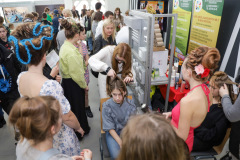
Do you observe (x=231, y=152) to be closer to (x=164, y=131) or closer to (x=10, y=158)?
(x=164, y=131)

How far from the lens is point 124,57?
2.39 metres

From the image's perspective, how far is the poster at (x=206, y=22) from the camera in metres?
2.59

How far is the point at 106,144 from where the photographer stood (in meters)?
2.02

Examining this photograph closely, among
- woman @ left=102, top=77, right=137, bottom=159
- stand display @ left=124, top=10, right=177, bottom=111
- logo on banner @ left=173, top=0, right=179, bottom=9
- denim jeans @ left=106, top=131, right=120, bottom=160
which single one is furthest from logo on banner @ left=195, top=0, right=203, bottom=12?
denim jeans @ left=106, top=131, right=120, bottom=160

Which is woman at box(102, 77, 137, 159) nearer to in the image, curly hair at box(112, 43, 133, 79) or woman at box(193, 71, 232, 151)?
curly hair at box(112, 43, 133, 79)

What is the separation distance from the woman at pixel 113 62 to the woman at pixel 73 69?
0.72 ft

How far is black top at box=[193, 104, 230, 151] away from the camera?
1864mm

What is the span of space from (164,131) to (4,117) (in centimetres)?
364

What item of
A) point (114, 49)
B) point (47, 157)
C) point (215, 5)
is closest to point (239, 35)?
point (215, 5)

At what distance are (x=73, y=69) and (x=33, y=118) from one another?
4.66ft

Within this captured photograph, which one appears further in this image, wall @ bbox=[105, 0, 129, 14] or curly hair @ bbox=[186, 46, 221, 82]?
wall @ bbox=[105, 0, 129, 14]

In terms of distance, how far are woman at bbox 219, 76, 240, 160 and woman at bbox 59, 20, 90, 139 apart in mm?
1761

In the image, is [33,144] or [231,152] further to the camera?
[231,152]

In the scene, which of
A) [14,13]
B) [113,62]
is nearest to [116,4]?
[14,13]
